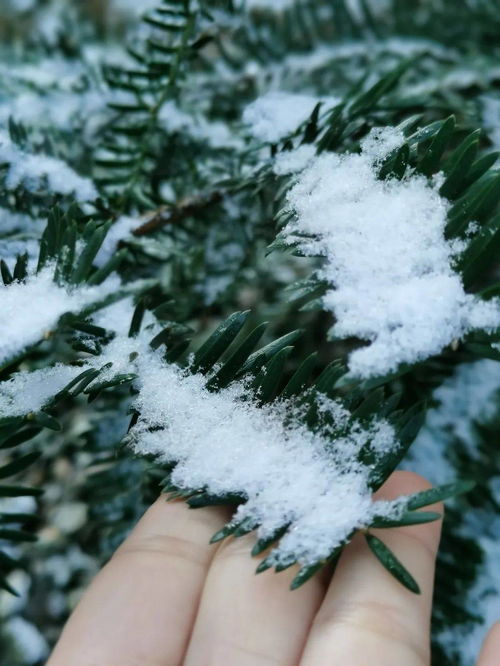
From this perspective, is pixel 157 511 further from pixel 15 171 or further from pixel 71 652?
pixel 15 171

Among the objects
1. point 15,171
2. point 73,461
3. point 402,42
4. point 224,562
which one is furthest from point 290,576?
point 402,42

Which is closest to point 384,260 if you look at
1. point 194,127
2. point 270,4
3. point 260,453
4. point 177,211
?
point 260,453

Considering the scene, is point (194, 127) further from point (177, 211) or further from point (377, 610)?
point (377, 610)

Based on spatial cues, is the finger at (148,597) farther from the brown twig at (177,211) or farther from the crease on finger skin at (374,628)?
the brown twig at (177,211)

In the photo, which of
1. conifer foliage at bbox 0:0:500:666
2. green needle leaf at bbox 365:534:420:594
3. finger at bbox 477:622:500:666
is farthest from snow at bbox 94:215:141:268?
finger at bbox 477:622:500:666

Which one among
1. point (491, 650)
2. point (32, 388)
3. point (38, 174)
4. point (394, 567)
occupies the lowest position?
point (491, 650)

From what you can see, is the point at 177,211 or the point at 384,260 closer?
the point at 384,260
